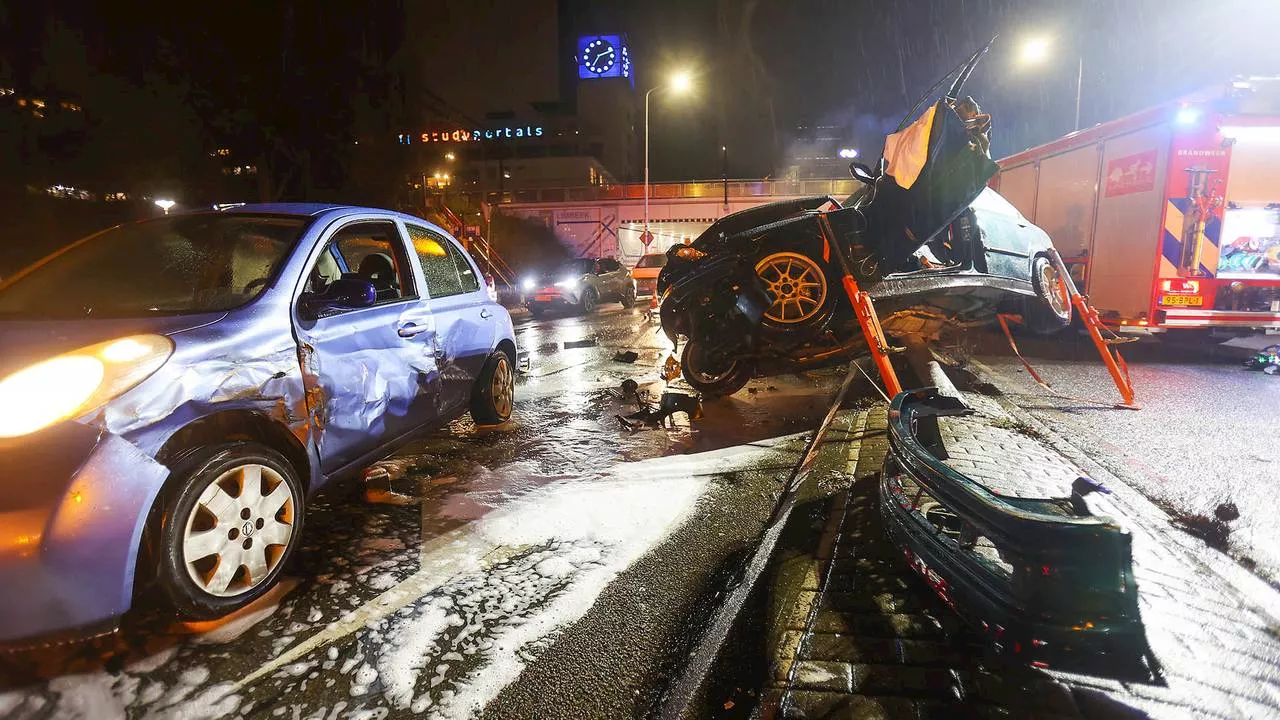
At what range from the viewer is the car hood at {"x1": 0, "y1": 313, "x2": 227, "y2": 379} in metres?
2.14

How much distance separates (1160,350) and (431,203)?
100 ft

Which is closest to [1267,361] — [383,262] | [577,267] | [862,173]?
[862,173]

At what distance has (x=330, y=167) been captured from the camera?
15.5 m

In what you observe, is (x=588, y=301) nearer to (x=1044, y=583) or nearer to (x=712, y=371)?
(x=712, y=371)

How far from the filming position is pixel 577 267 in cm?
1741

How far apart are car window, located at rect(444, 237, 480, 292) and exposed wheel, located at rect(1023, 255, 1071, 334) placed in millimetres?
5053

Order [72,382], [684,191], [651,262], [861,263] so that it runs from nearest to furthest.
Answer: [72,382] → [861,263] → [651,262] → [684,191]

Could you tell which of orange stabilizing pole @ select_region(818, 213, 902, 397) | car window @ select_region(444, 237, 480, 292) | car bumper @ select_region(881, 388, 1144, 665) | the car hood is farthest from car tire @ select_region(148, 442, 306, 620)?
orange stabilizing pole @ select_region(818, 213, 902, 397)

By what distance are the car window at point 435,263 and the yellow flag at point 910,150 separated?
3.43 m

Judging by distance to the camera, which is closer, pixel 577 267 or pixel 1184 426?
pixel 1184 426

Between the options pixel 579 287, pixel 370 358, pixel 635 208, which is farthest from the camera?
pixel 635 208

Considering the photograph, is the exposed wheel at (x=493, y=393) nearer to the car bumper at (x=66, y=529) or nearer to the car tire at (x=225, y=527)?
the car tire at (x=225, y=527)

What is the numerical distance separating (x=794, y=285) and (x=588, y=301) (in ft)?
41.3

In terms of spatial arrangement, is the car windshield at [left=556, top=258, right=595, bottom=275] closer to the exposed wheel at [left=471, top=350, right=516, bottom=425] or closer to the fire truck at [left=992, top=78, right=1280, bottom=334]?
the fire truck at [left=992, top=78, right=1280, bottom=334]
